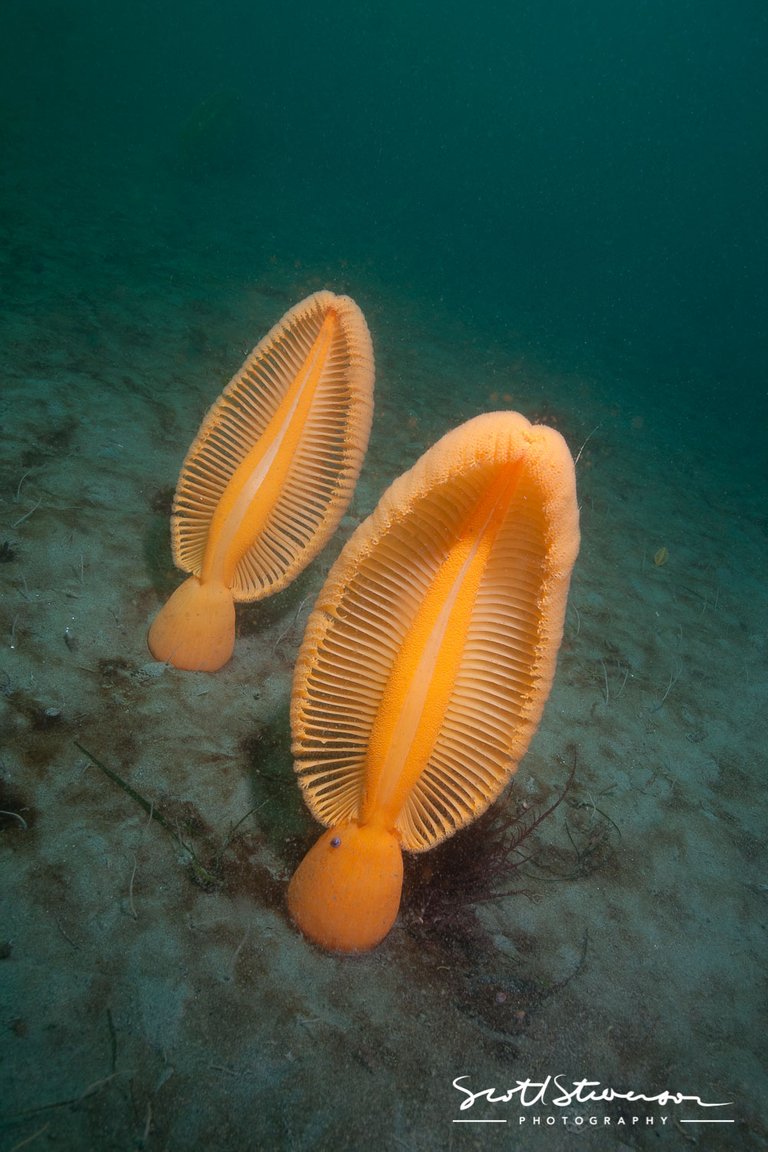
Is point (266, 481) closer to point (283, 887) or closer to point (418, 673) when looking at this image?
point (418, 673)

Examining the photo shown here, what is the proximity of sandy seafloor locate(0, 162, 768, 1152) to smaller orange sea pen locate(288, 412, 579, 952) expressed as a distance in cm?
34

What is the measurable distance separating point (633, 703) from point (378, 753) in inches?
109

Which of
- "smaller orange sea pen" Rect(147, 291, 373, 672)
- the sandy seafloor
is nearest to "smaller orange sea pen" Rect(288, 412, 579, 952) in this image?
the sandy seafloor

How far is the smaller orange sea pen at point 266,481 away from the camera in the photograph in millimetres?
3248

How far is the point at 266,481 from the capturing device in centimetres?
329

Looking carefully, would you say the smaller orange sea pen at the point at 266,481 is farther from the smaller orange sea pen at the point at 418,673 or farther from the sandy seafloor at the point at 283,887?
the smaller orange sea pen at the point at 418,673

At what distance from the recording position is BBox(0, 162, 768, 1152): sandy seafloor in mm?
Result: 1806

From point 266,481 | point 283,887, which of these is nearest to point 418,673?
point 283,887

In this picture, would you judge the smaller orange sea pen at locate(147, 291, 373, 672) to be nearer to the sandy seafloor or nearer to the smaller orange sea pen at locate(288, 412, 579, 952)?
the sandy seafloor

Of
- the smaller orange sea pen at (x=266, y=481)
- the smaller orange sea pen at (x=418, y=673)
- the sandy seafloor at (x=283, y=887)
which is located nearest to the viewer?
the sandy seafloor at (x=283, y=887)

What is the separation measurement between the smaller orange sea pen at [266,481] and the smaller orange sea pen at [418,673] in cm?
111

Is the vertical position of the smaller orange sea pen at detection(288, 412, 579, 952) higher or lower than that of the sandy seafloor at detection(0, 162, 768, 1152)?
higher

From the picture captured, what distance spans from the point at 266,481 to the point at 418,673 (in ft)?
5.32

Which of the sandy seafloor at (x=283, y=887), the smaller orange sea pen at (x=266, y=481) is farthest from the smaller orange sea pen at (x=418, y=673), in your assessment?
the smaller orange sea pen at (x=266, y=481)
